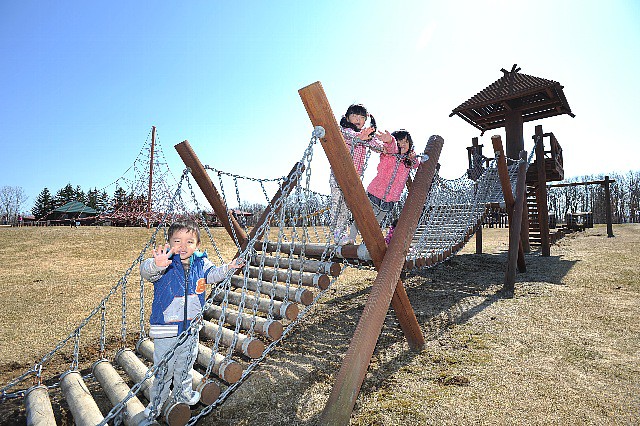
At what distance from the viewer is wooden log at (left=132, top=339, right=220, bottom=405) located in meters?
2.42

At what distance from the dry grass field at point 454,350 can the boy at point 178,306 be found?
538mm

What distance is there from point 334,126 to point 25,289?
721 cm

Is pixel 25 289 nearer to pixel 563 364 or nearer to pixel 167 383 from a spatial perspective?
pixel 167 383

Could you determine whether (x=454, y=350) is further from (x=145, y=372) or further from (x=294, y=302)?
(x=145, y=372)

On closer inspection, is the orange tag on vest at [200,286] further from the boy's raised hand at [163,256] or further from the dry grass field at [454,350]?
the dry grass field at [454,350]

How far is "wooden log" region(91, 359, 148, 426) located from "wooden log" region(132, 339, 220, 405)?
11 centimetres

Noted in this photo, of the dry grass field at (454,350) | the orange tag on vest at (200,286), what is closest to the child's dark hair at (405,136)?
the dry grass field at (454,350)

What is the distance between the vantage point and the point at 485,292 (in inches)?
243

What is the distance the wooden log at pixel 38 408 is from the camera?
2.30 metres

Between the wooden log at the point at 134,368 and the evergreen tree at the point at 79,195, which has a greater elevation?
the evergreen tree at the point at 79,195

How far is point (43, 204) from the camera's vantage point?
43.7m

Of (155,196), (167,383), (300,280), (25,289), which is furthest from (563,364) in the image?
(155,196)

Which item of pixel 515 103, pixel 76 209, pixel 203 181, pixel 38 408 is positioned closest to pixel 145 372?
pixel 38 408

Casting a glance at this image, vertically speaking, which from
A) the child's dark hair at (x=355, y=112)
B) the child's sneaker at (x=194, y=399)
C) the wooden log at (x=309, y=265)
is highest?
the child's dark hair at (x=355, y=112)
